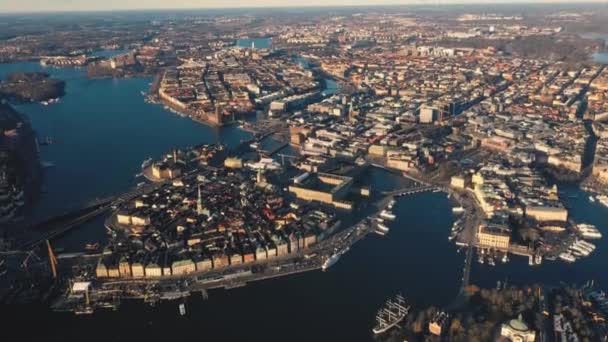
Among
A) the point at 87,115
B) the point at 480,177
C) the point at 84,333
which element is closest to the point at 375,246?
the point at 480,177

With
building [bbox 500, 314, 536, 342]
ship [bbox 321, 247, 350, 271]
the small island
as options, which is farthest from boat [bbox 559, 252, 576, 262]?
the small island

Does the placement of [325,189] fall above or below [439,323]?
above

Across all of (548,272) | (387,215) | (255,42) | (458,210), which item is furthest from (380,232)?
(255,42)

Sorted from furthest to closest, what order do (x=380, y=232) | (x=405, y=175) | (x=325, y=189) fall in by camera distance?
1. (x=405, y=175)
2. (x=325, y=189)
3. (x=380, y=232)

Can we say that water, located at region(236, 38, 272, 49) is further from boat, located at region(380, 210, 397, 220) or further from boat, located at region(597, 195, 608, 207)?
boat, located at region(597, 195, 608, 207)

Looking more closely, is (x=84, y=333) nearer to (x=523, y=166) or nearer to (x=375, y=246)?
(x=375, y=246)

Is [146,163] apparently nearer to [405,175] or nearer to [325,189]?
[325,189]

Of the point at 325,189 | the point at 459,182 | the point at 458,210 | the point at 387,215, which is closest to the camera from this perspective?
the point at 387,215

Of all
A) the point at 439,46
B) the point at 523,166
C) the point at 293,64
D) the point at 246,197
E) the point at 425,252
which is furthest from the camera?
the point at 439,46
